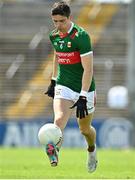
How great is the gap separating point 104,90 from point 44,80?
2285mm

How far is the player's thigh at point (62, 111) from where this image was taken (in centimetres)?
1077

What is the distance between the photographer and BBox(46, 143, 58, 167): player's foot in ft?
33.3

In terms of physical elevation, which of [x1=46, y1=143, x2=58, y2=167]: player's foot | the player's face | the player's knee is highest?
the player's face

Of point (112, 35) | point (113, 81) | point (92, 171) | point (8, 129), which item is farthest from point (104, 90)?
point (92, 171)

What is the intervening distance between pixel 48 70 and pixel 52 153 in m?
19.3

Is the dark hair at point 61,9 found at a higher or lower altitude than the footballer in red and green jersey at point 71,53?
higher

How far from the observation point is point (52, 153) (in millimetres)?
10188

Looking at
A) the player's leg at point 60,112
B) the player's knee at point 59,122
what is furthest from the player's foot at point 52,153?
the player's knee at point 59,122

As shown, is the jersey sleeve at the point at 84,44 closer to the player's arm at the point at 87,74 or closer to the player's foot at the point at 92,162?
the player's arm at the point at 87,74

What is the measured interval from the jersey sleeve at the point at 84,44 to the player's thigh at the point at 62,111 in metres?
0.75

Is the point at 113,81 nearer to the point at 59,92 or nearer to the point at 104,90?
the point at 104,90

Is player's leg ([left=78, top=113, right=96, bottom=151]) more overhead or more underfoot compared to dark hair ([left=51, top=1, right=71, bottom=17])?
more underfoot

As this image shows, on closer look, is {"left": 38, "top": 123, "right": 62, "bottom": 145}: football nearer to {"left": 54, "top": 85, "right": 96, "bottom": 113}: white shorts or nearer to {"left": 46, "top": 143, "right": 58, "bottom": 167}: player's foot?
{"left": 46, "top": 143, "right": 58, "bottom": 167}: player's foot

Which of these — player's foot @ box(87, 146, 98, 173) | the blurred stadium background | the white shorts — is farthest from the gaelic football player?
the blurred stadium background
